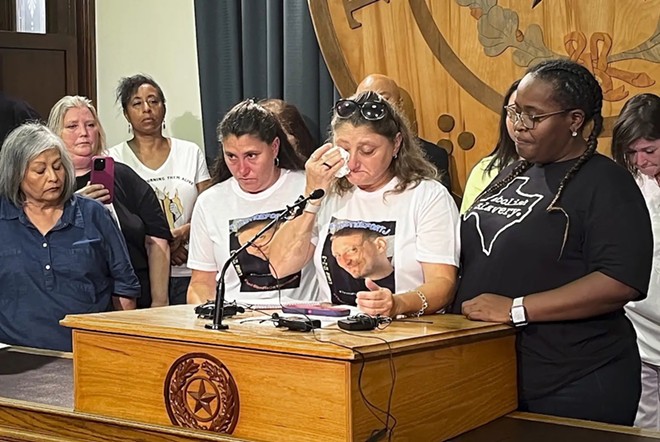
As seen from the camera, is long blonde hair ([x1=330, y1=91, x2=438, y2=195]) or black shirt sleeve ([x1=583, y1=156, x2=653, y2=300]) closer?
black shirt sleeve ([x1=583, y1=156, x2=653, y2=300])

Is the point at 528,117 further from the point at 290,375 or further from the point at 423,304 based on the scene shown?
the point at 290,375

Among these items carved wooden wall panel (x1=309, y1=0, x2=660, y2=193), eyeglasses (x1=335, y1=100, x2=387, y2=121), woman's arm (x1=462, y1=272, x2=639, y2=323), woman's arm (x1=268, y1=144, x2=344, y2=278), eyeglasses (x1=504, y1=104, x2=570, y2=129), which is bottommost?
woman's arm (x1=462, y1=272, x2=639, y2=323)

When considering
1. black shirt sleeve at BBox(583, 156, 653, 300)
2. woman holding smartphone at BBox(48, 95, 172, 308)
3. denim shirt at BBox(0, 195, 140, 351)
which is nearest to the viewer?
black shirt sleeve at BBox(583, 156, 653, 300)

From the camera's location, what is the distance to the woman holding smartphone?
3.50 meters

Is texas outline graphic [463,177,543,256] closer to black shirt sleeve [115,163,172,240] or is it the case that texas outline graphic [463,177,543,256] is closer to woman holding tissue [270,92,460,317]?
woman holding tissue [270,92,460,317]

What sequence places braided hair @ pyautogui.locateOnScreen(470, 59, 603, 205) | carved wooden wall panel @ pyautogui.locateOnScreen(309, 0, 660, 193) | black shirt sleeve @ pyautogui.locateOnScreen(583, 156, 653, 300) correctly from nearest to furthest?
black shirt sleeve @ pyautogui.locateOnScreen(583, 156, 653, 300), braided hair @ pyautogui.locateOnScreen(470, 59, 603, 205), carved wooden wall panel @ pyautogui.locateOnScreen(309, 0, 660, 193)

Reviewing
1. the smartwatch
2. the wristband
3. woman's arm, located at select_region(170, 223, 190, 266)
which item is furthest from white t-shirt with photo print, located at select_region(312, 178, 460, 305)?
woman's arm, located at select_region(170, 223, 190, 266)

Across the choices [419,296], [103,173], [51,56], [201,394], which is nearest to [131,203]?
[103,173]

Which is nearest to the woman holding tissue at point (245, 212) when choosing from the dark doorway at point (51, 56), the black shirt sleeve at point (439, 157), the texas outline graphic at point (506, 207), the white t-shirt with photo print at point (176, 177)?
the texas outline graphic at point (506, 207)

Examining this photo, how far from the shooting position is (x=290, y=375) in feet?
6.04

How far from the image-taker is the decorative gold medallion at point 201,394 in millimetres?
1914

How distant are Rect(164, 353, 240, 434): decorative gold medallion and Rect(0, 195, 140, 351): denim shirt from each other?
1.15 m

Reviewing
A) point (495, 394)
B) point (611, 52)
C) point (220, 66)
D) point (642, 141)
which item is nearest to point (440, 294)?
point (495, 394)

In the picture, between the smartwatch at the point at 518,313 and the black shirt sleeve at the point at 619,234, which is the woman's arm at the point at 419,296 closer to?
the smartwatch at the point at 518,313
